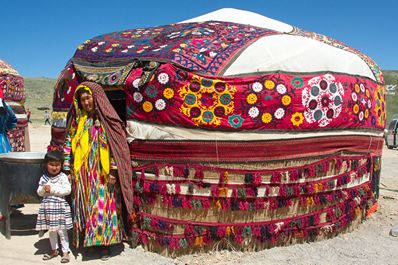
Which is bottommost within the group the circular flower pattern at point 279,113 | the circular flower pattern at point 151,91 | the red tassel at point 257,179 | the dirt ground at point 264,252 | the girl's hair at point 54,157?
the dirt ground at point 264,252

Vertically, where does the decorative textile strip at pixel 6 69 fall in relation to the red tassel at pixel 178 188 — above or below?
above

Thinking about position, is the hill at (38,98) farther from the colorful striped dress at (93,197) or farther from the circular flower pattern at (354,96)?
the circular flower pattern at (354,96)

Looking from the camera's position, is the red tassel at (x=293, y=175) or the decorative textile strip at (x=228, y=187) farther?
the red tassel at (x=293, y=175)

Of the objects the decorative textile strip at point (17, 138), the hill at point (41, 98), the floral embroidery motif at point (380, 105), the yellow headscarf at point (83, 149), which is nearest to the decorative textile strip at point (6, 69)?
the decorative textile strip at point (17, 138)

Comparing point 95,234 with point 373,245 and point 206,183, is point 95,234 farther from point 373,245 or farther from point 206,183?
point 373,245

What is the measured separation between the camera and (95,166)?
158 inches

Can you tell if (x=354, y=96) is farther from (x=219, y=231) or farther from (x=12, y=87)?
(x=12, y=87)

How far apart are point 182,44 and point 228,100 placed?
2.85ft

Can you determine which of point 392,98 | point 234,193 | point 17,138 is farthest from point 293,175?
point 392,98

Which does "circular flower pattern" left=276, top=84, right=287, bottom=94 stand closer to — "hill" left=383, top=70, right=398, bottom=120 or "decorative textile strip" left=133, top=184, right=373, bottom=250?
"decorative textile strip" left=133, top=184, right=373, bottom=250

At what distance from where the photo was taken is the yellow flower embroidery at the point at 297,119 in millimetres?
4504

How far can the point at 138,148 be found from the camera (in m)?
4.41

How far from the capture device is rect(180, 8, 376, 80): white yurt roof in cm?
448

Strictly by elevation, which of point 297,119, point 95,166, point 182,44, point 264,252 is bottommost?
point 264,252
